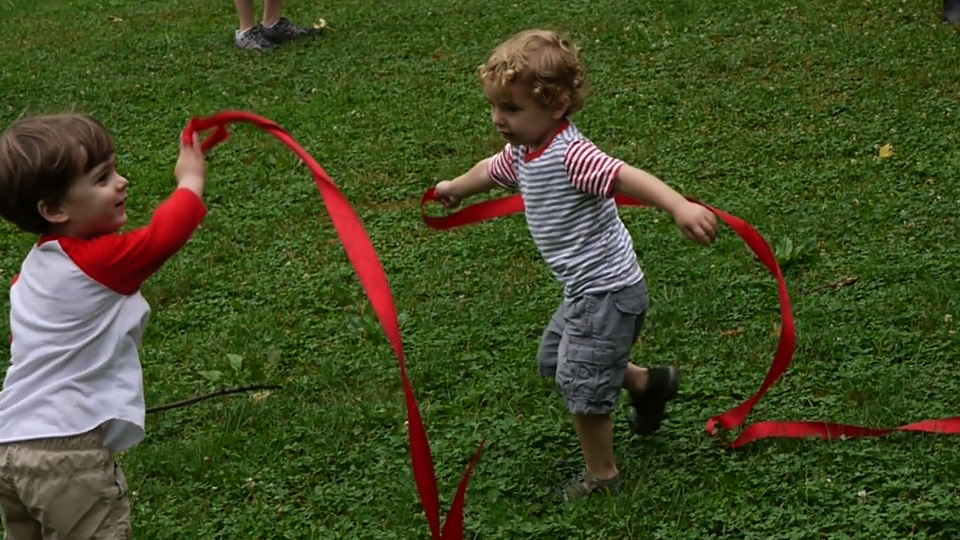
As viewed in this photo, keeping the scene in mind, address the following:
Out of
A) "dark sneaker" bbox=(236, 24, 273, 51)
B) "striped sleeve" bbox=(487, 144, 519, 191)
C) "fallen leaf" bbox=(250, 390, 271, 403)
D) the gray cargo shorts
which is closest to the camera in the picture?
the gray cargo shorts

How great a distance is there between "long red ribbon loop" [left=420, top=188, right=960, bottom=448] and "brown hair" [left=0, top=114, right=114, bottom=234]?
1.41 m

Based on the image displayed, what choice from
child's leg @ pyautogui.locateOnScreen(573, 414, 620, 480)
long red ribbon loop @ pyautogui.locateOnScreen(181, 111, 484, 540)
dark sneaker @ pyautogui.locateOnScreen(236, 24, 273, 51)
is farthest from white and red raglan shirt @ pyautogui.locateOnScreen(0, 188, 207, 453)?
dark sneaker @ pyautogui.locateOnScreen(236, 24, 273, 51)

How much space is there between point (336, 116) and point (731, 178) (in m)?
2.62

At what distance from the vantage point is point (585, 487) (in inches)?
162

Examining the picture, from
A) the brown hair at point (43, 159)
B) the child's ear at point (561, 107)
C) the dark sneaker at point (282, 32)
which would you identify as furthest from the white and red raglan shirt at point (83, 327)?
the dark sneaker at point (282, 32)

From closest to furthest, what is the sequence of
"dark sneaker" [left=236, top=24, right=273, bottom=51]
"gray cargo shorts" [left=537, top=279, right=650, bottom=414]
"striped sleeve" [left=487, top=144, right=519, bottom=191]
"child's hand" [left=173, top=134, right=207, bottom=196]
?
"child's hand" [left=173, top=134, right=207, bottom=196] < "gray cargo shorts" [left=537, top=279, right=650, bottom=414] < "striped sleeve" [left=487, top=144, right=519, bottom=191] < "dark sneaker" [left=236, top=24, right=273, bottom=51]

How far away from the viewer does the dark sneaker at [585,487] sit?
4.11 m

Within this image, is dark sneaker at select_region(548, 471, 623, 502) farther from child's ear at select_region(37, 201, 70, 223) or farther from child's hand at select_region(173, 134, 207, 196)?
child's ear at select_region(37, 201, 70, 223)

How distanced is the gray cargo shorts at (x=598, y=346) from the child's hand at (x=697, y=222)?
475 millimetres

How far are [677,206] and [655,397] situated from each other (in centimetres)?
90

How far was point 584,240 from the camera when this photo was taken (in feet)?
12.9

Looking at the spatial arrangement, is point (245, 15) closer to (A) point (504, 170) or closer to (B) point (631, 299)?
(A) point (504, 170)

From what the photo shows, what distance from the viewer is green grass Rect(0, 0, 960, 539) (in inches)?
162

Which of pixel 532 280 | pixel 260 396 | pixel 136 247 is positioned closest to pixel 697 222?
pixel 136 247
